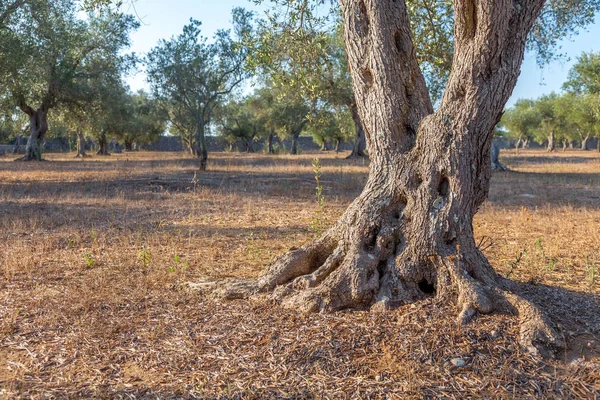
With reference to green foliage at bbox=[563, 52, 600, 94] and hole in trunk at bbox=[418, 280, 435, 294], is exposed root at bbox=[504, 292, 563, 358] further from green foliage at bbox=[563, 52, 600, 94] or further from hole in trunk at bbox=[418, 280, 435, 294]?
green foliage at bbox=[563, 52, 600, 94]

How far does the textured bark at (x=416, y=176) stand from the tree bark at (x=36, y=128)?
2712cm

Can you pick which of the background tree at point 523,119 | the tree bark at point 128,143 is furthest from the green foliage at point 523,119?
the tree bark at point 128,143

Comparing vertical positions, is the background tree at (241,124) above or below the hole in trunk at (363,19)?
above

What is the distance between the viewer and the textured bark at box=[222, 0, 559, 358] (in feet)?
12.3

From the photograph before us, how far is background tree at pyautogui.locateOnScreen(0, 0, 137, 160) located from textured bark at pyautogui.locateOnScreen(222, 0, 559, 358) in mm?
13966

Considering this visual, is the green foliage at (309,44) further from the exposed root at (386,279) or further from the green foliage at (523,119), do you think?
the green foliage at (523,119)

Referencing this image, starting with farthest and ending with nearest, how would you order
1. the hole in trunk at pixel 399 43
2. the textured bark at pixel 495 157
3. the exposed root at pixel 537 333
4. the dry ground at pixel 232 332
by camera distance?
the textured bark at pixel 495 157, the hole in trunk at pixel 399 43, the exposed root at pixel 537 333, the dry ground at pixel 232 332

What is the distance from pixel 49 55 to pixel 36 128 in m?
7.95

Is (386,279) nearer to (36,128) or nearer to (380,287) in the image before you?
(380,287)

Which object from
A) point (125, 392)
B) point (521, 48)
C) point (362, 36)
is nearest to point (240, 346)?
point (125, 392)

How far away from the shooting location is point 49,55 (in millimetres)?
21125

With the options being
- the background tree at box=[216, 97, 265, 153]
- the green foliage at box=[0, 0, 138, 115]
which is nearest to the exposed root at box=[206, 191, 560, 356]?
the green foliage at box=[0, 0, 138, 115]

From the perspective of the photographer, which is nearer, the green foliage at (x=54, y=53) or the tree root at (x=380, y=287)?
the tree root at (x=380, y=287)

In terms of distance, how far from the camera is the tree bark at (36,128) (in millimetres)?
26812
